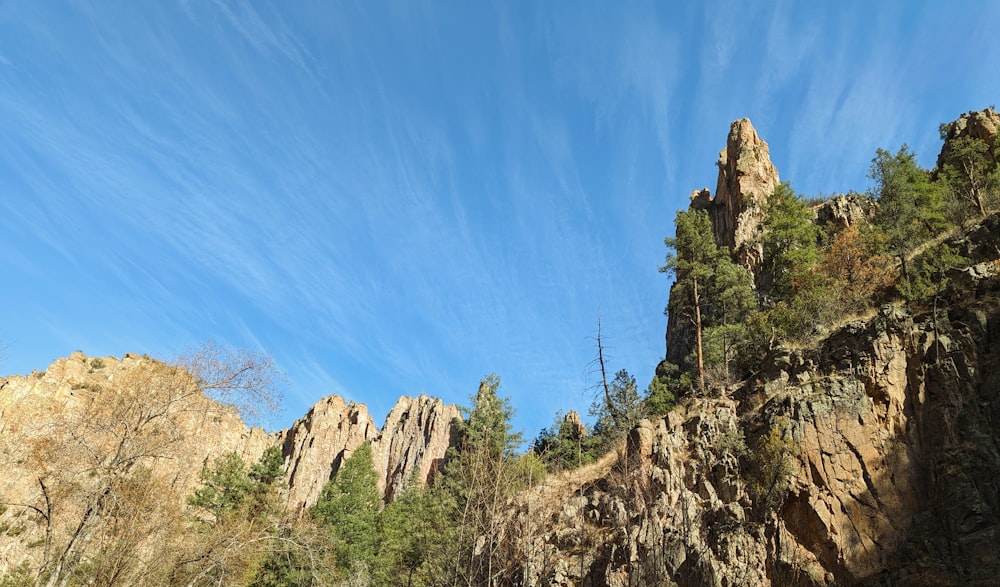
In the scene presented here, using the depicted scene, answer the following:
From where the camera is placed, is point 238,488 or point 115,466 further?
point 238,488

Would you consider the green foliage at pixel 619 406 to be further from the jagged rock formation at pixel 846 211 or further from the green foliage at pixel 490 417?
the jagged rock formation at pixel 846 211

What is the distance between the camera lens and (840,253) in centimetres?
2761

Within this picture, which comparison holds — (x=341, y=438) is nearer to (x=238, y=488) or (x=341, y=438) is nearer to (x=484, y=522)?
(x=238, y=488)

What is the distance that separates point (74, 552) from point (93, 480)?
143cm

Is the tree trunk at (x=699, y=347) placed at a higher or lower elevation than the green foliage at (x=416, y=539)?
higher

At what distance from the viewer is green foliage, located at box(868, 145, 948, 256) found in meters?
27.4

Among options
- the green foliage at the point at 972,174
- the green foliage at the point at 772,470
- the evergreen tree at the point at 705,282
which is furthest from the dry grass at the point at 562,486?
the green foliage at the point at 972,174

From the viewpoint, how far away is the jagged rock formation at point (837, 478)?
14016 millimetres

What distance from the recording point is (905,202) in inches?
1227

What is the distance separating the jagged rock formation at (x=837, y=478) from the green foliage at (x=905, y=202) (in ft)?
24.1

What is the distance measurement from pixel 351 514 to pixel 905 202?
124 ft

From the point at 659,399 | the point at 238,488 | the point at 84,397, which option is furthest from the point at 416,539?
the point at 84,397

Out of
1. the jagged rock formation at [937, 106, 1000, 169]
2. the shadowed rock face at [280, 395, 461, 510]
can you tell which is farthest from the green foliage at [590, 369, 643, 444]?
the shadowed rock face at [280, 395, 461, 510]

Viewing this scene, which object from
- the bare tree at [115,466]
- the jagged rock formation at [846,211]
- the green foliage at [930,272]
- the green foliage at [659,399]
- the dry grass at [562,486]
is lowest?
the bare tree at [115,466]
